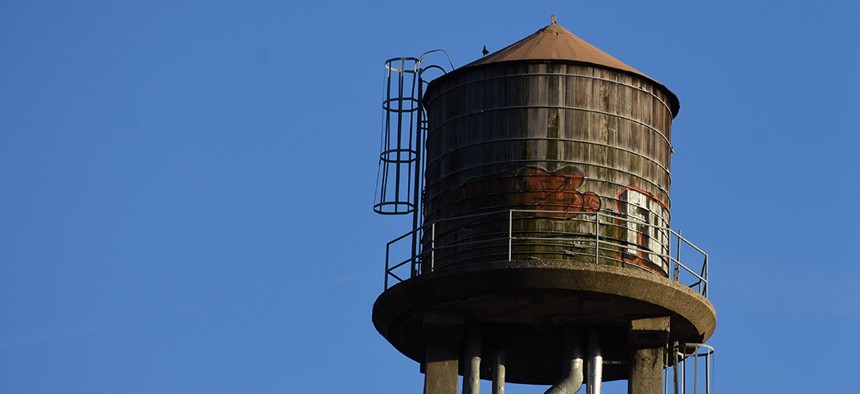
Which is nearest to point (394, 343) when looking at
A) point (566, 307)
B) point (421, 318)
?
point (421, 318)

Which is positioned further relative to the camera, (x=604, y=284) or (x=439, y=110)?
(x=439, y=110)

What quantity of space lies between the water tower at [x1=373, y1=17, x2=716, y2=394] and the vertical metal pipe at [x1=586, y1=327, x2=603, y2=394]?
23 millimetres

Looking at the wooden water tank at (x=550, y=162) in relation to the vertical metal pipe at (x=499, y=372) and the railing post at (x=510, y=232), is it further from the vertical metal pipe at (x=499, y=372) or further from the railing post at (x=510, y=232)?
the vertical metal pipe at (x=499, y=372)

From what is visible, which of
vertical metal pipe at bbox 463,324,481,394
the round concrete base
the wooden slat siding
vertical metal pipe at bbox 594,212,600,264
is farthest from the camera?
vertical metal pipe at bbox 463,324,481,394

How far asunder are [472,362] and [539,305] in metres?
1.64

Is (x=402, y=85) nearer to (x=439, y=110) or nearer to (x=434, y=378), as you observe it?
(x=439, y=110)

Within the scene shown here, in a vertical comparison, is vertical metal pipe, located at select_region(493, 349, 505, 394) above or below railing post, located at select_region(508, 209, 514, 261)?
below

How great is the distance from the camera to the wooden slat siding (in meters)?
32.8

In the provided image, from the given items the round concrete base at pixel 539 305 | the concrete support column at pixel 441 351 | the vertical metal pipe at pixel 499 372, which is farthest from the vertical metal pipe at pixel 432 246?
the vertical metal pipe at pixel 499 372

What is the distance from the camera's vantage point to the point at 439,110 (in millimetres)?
34375

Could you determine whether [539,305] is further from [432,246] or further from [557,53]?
[557,53]

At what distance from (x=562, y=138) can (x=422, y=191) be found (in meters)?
3.04

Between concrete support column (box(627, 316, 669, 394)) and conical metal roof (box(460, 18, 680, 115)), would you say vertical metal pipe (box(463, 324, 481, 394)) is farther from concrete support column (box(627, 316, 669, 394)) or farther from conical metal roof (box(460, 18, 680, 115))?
conical metal roof (box(460, 18, 680, 115))

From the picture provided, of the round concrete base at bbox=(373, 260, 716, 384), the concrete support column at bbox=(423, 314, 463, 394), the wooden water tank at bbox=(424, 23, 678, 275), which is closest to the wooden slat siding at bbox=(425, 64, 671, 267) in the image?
the wooden water tank at bbox=(424, 23, 678, 275)
